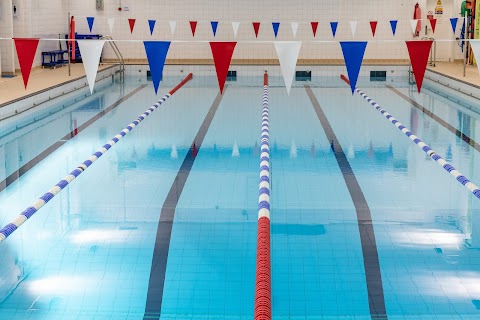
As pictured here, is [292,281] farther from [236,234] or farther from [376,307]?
[236,234]

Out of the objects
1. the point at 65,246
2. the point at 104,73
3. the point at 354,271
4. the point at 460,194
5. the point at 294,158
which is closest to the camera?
the point at 354,271

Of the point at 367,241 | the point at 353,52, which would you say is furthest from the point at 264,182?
the point at 353,52

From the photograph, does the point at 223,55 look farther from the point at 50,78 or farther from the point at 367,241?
the point at 50,78

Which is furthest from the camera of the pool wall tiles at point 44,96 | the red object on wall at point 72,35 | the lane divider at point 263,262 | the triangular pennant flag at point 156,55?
the red object on wall at point 72,35

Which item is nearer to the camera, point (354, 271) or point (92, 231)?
point (354, 271)

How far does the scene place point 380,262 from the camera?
4.26 m

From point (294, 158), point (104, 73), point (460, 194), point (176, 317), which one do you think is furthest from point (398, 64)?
point (176, 317)

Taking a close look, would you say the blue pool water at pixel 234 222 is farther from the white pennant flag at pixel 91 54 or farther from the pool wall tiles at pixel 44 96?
the white pennant flag at pixel 91 54

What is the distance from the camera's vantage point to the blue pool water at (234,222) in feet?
12.4

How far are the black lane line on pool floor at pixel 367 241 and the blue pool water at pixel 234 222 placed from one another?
0.9 inches

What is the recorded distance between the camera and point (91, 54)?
7.09 metres

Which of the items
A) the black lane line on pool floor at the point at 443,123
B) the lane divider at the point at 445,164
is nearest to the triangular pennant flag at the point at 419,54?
the lane divider at the point at 445,164

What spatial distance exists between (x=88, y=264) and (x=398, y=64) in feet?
Result: 39.7

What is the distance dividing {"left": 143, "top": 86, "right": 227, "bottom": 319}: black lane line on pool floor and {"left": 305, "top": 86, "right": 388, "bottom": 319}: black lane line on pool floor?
3.62ft
